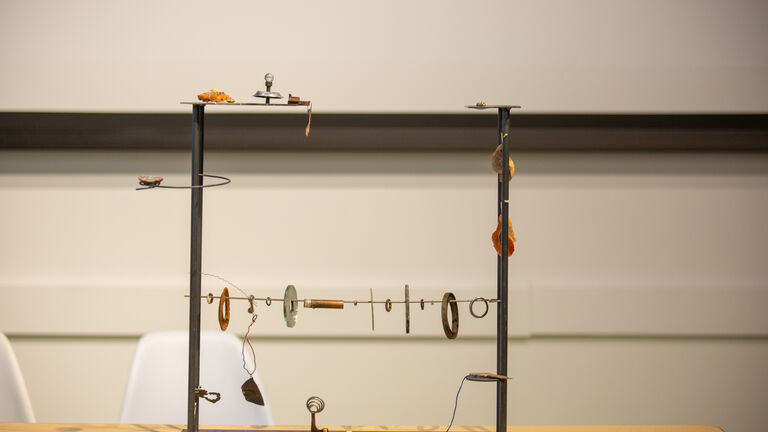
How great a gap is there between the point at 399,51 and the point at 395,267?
2.33 feet

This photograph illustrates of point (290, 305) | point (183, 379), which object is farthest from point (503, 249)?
point (183, 379)

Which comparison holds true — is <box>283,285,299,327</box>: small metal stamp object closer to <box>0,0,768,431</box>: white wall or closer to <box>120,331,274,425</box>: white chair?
<box>120,331,274,425</box>: white chair

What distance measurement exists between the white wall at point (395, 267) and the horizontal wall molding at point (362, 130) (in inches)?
2.2

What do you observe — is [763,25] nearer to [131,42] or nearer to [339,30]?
[339,30]

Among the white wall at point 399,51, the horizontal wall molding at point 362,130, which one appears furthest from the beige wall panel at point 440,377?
the white wall at point 399,51

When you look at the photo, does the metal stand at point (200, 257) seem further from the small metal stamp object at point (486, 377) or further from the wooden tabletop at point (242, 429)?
the wooden tabletop at point (242, 429)

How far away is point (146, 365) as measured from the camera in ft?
5.59

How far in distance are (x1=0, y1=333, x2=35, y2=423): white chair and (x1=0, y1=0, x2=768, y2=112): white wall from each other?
890 mm

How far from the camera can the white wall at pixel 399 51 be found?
2.18m

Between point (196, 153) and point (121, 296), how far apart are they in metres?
1.24

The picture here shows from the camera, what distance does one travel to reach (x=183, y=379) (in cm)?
171

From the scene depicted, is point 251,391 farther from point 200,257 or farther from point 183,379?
point 183,379

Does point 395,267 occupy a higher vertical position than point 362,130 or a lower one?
lower

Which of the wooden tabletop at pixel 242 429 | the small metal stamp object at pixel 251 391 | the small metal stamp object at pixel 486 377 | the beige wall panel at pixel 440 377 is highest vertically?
the small metal stamp object at pixel 486 377
